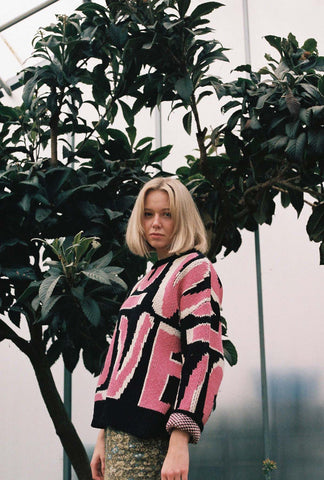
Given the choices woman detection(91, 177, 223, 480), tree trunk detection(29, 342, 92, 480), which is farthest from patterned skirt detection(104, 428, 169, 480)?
tree trunk detection(29, 342, 92, 480)

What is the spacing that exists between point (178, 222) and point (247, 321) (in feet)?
8.71

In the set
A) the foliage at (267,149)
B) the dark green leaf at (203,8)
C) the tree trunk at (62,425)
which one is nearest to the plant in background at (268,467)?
the tree trunk at (62,425)

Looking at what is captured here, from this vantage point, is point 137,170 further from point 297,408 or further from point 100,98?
point 297,408

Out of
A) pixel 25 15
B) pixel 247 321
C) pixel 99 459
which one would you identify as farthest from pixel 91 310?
pixel 25 15

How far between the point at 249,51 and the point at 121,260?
2.45 meters

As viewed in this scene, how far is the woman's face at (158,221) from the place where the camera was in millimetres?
1495

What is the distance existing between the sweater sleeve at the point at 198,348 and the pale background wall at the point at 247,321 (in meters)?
2.59

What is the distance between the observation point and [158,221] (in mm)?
1494

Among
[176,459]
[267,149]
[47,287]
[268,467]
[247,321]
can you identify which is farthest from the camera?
[247,321]

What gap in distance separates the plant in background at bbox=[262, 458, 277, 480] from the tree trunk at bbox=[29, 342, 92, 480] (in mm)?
1450

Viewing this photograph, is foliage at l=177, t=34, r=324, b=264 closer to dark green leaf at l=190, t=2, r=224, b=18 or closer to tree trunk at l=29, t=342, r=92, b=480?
dark green leaf at l=190, t=2, r=224, b=18

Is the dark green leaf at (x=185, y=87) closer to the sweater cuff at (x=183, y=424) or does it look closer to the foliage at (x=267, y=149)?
the foliage at (x=267, y=149)

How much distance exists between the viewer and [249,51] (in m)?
4.42

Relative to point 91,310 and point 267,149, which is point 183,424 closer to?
point 91,310
